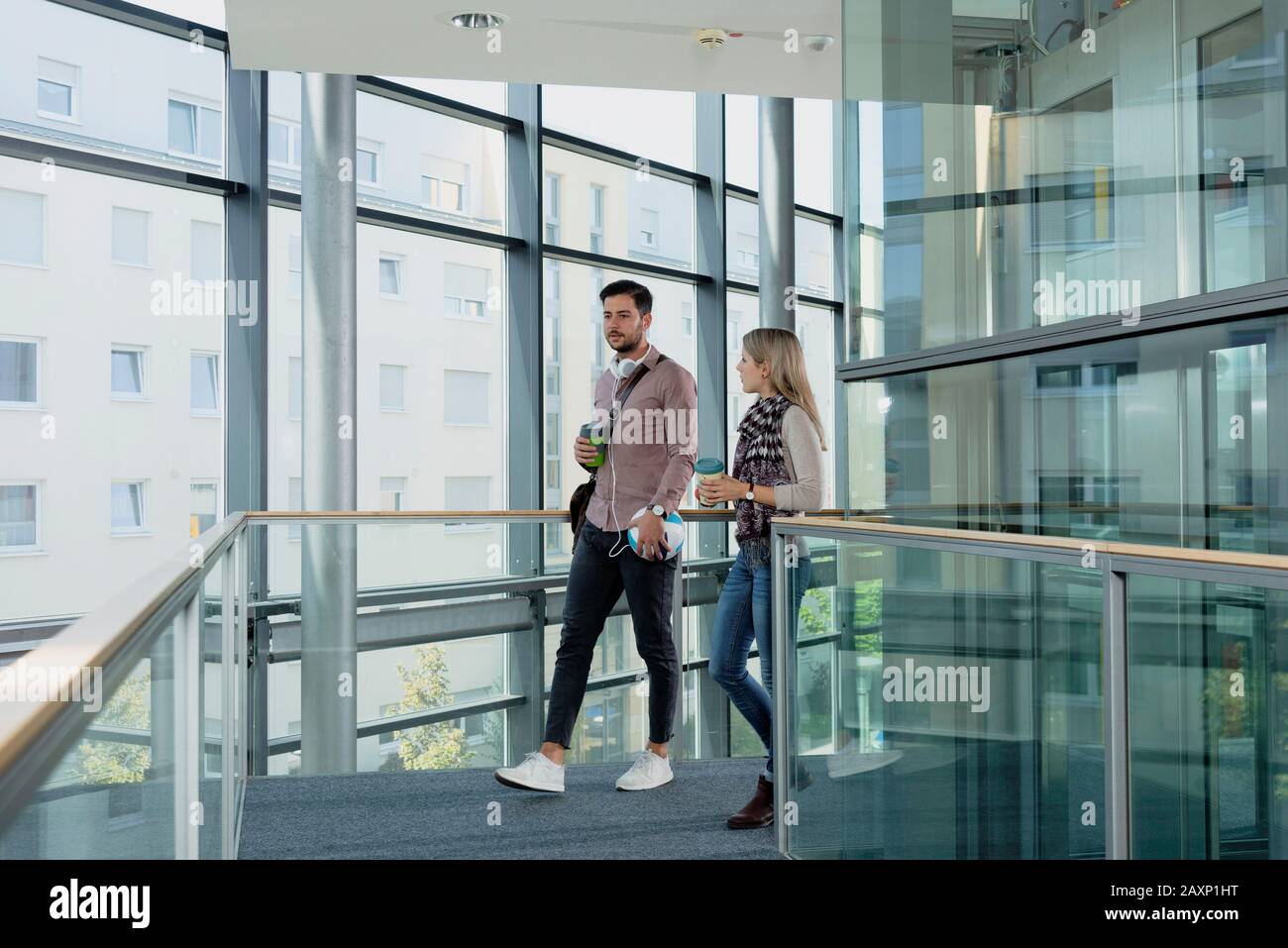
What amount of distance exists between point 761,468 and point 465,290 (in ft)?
15.0

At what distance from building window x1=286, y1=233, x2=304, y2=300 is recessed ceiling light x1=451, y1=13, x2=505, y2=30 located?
2102 millimetres

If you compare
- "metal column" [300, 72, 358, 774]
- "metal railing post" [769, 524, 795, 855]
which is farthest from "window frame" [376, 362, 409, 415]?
"metal railing post" [769, 524, 795, 855]

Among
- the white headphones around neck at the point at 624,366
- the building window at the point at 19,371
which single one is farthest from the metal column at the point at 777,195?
the white headphones around neck at the point at 624,366

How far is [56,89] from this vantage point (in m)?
5.54

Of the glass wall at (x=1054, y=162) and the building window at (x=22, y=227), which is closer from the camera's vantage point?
the glass wall at (x=1054, y=162)

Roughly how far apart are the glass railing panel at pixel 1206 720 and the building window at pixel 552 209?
642cm

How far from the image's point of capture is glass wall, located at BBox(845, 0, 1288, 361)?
2.17 metres

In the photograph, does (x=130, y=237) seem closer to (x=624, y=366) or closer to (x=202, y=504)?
(x=202, y=504)

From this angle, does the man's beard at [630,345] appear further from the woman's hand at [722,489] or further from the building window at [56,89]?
the building window at [56,89]

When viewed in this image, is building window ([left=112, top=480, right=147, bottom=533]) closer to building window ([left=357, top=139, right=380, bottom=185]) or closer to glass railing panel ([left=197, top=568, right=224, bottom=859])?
building window ([left=357, top=139, right=380, bottom=185])

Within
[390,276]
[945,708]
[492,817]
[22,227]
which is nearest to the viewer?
[945,708]

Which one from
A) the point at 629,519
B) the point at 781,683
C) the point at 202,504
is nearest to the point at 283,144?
the point at 202,504

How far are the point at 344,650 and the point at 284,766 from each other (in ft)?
1.57

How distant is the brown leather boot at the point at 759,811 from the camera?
3.22 meters
